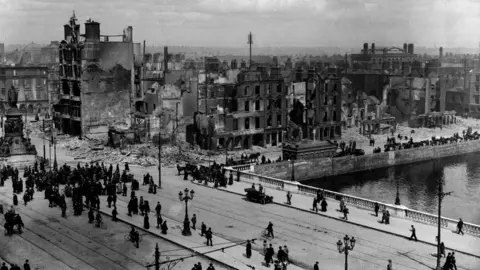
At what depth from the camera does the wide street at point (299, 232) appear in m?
36.2

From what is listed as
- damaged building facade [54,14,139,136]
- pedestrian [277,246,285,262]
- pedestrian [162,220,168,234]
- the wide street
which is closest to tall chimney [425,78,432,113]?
damaged building facade [54,14,139,136]

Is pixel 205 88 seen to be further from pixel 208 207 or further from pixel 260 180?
pixel 208 207

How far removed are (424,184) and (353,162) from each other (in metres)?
9.02

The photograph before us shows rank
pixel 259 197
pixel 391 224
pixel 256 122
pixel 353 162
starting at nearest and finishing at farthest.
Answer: pixel 391 224 → pixel 259 197 → pixel 353 162 → pixel 256 122

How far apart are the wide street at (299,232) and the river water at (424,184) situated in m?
19.2

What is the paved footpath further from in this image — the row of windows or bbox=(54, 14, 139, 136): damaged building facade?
bbox=(54, 14, 139, 136): damaged building facade

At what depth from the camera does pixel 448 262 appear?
1324 inches

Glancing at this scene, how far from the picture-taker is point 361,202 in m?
49.6

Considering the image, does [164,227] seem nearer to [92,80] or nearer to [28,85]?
[92,80]

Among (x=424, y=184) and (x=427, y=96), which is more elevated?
(x=427, y=96)

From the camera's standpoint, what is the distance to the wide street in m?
36.2

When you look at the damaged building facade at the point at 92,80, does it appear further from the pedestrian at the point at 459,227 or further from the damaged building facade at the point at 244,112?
the pedestrian at the point at 459,227

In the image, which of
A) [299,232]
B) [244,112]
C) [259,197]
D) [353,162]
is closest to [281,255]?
[299,232]

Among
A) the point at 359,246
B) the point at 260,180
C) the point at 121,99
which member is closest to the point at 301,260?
the point at 359,246
